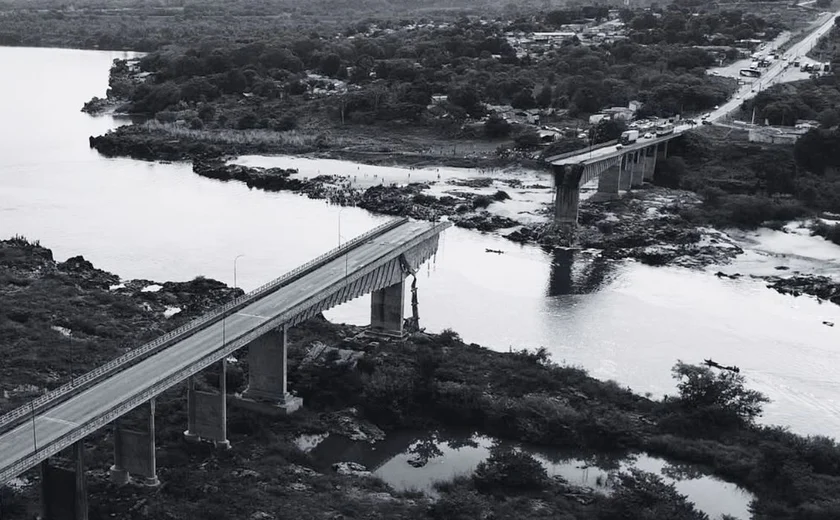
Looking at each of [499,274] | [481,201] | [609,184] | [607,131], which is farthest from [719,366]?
[607,131]

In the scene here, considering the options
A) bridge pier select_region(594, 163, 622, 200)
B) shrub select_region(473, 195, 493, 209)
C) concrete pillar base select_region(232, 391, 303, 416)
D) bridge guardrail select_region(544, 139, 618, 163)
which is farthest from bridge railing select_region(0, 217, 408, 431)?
bridge pier select_region(594, 163, 622, 200)

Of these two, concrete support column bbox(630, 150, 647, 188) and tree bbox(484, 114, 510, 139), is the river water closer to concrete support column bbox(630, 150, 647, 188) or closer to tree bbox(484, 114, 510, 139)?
concrete support column bbox(630, 150, 647, 188)

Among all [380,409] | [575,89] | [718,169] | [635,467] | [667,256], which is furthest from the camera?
[575,89]

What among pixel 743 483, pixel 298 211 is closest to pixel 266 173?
pixel 298 211

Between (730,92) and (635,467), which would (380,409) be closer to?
(635,467)

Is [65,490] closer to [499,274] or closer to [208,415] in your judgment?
[208,415]

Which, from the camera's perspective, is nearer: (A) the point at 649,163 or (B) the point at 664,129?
(A) the point at 649,163

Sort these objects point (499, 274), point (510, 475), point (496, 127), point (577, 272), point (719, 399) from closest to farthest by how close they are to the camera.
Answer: point (510, 475) < point (719, 399) < point (499, 274) < point (577, 272) < point (496, 127)
